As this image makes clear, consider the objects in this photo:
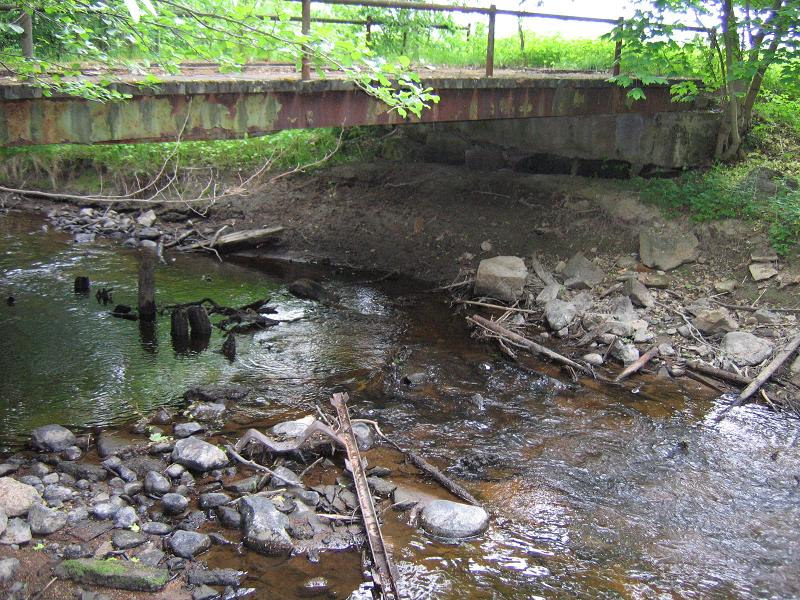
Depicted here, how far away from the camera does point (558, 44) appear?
51.9 ft

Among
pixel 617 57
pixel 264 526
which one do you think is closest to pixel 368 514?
pixel 264 526

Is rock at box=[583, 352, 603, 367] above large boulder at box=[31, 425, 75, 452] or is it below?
above

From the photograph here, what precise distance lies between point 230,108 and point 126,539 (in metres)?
5.09

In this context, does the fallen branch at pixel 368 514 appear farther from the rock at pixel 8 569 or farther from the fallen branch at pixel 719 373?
the fallen branch at pixel 719 373

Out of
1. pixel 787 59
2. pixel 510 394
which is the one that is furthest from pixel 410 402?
pixel 787 59

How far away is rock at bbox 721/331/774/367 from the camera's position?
9523 mm

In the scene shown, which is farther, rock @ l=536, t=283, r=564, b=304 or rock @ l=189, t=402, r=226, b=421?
rock @ l=536, t=283, r=564, b=304

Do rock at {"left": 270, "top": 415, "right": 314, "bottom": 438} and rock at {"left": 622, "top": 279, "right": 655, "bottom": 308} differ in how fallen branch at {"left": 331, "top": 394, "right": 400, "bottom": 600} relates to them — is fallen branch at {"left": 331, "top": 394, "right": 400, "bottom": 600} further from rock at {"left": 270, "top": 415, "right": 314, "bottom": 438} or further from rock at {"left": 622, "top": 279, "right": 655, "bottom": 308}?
rock at {"left": 622, "top": 279, "right": 655, "bottom": 308}

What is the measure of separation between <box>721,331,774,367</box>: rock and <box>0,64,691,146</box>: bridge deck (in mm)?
4711

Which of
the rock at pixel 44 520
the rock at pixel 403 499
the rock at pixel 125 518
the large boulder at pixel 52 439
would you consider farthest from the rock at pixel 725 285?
the rock at pixel 44 520

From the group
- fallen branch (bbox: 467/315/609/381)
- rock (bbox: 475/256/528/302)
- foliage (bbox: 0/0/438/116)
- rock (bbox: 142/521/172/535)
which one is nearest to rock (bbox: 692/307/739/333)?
fallen branch (bbox: 467/315/609/381)

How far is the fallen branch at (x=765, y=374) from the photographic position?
8.84m

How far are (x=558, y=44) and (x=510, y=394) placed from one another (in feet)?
33.0

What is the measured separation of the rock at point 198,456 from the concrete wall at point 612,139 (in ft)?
32.1
